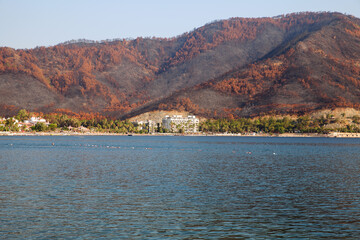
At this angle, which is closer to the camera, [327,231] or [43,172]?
[327,231]

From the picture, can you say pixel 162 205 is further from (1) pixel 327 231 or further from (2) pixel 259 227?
(1) pixel 327 231

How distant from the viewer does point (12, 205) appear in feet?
138

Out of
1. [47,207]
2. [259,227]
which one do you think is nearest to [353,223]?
[259,227]

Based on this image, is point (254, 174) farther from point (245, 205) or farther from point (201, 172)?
point (245, 205)

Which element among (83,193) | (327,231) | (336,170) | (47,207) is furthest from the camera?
(336,170)

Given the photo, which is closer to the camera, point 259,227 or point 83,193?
point 259,227

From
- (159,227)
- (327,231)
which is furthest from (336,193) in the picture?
(159,227)

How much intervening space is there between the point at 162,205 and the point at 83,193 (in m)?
11.1

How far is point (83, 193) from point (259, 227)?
22.3 m

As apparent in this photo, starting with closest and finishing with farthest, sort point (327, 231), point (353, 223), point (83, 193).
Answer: point (327, 231) < point (353, 223) < point (83, 193)

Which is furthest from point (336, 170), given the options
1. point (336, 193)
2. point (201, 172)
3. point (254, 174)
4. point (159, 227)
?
point (159, 227)

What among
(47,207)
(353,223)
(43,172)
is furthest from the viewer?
(43,172)

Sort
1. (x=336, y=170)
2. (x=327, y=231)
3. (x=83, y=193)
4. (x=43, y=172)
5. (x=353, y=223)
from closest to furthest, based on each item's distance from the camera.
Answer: (x=327, y=231) → (x=353, y=223) → (x=83, y=193) → (x=43, y=172) → (x=336, y=170)

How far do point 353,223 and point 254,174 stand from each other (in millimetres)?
36433
